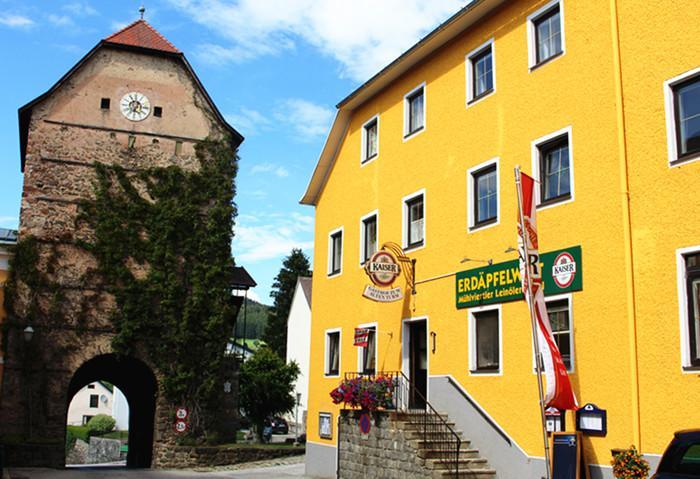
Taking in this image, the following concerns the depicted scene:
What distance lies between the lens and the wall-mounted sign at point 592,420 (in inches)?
464

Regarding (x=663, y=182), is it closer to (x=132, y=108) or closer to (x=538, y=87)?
(x=538, y=87)

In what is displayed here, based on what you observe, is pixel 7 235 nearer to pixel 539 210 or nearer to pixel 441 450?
pixel 441 450

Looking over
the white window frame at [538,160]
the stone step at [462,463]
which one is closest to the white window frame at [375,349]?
the stone step at [462,463]

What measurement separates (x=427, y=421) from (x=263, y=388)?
1020 inches

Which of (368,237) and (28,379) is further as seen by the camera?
(28,379)

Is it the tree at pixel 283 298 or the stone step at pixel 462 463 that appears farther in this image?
the tree at pixel 283 298

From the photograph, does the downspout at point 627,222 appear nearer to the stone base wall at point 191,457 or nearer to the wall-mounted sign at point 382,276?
the wall-mounted sign at point 382,276

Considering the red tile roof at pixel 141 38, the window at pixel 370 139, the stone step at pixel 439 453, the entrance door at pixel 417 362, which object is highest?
the red tile roof at pixel 141 38

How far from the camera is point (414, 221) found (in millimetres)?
18422

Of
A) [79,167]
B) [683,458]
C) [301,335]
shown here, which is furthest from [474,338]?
[301,335]

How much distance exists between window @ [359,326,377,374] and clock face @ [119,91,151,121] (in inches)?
556

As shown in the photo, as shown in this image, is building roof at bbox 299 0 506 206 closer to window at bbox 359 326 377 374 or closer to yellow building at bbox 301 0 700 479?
yellow building at bbox 301 0 700 479

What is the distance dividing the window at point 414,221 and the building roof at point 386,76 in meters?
3.50

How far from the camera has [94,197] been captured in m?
27.3
